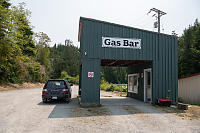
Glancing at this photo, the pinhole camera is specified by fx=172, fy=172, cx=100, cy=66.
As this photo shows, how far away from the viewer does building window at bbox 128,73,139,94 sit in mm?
14498

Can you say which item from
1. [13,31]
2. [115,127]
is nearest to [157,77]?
[115,127]

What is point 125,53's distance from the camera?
10.9m

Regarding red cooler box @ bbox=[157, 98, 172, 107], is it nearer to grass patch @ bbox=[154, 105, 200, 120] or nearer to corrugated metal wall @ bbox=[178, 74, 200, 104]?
grass patch @ bbox=[154, 105, 200, 120]

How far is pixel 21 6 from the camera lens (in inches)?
1101

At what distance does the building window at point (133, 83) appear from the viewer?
14498 millimetres

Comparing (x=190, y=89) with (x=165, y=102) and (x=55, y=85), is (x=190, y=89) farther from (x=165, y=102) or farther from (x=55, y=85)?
(x=55, y=85)

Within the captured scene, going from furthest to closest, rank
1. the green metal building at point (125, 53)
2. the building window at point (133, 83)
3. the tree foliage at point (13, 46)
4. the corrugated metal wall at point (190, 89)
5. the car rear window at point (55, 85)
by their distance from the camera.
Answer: the tree foliage at point (13, 46) → the building window at point (133, 83) → the corrugated metal wall at point (190, 89) → the car rear window at point (55, 85) → the green metal building at point (125, 53)

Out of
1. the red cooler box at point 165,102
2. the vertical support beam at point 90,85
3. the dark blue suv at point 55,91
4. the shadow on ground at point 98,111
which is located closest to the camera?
the shadow on ground at point 98,111

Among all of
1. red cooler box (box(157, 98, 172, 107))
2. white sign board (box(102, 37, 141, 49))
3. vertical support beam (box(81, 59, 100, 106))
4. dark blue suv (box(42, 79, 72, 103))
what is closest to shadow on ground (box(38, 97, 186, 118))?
vertical support beam (box(81, 59, 100, 106))

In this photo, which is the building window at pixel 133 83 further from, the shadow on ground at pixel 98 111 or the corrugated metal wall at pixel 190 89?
the corrugated metal wall at pixel 190 89

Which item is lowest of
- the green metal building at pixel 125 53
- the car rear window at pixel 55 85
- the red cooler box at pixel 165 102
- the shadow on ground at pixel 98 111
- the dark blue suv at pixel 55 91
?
the shadow on ground at pixel 98 111

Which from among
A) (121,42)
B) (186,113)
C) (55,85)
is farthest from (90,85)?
(186,113)

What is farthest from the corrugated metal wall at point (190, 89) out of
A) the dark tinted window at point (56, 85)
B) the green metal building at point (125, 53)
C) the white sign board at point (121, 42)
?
the dark tinted window at point (56, 85)

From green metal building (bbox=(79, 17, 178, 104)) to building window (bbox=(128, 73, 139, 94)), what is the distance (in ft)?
7.67
